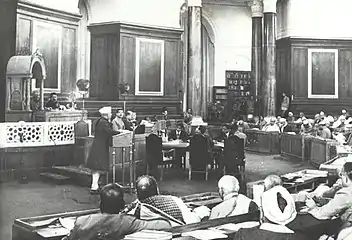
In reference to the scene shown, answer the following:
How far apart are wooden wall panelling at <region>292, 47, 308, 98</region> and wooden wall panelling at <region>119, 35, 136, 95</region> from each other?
243 centimetres

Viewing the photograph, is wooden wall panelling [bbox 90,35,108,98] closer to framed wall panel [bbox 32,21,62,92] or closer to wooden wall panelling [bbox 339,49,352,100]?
framed wall panel [bbox 32,21,62,92]

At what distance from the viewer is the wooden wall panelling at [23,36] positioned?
11.7 ft

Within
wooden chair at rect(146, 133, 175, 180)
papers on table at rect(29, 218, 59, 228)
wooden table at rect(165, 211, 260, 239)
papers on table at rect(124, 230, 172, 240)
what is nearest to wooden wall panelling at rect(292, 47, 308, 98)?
wooden chair at rect(146, 133, 175, 180)

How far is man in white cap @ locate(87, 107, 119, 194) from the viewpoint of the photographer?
422 centimetres

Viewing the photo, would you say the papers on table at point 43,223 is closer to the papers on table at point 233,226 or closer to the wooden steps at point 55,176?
the wooden steps at point 55,176

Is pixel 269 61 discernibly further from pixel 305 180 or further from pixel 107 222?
pixel 107 222

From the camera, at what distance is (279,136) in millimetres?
7047

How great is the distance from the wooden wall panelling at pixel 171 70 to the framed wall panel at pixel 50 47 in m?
1.28

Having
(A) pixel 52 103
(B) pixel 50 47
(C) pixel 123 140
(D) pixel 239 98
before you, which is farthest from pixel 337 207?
(D) pixel 239 98

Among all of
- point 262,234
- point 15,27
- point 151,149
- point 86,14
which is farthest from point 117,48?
point 262,234

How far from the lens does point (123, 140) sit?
4.70 meters

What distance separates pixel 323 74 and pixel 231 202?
3.15 metres

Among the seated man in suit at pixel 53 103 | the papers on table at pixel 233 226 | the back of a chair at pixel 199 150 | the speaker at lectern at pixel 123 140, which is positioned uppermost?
the seated man in suit at pixel 53 103

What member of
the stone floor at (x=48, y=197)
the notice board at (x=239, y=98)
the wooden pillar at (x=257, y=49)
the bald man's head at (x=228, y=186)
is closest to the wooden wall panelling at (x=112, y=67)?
the stone floor at (x=48, y=197)
